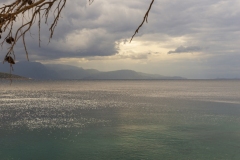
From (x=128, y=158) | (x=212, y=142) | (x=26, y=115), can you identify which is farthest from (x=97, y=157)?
(x=26, y=115)

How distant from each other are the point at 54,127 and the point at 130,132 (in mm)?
9427

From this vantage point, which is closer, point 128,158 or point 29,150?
point 128,158

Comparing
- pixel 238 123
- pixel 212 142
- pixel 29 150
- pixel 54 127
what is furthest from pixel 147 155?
pixel 238 123

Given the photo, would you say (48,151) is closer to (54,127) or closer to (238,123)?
(54,127)

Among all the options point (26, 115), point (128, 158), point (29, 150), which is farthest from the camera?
point (26, 115)

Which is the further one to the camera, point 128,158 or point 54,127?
point 54,127

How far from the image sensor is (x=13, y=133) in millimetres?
26516

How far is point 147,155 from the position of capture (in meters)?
19.1

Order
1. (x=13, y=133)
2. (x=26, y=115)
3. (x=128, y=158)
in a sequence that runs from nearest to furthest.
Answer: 1. (x=128, y=158)
2. (x=13, y=133)
3. (x=26, y=115)

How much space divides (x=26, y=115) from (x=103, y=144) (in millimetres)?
21321

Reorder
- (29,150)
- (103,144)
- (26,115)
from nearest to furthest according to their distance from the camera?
(29,150), (103,144), (26,115)

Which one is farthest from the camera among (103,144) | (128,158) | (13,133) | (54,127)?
(54,127)

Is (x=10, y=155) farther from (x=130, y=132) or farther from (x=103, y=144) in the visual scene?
(x=130, y=132)

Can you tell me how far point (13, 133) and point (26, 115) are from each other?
42.4 ft
